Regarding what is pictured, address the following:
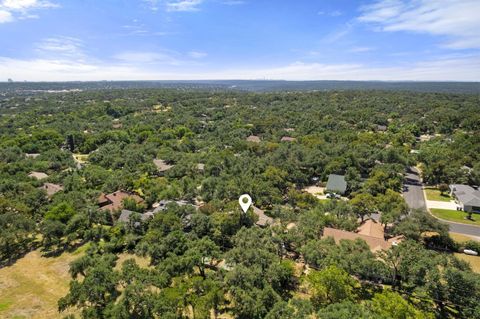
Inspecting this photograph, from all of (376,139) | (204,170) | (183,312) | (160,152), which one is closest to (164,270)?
(183,312)

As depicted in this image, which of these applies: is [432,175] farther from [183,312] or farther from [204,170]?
[183,312]

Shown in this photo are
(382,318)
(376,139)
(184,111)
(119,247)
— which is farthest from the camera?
(184,111)

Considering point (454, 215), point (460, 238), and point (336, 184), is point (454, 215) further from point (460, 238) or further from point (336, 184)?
point (336, 184)

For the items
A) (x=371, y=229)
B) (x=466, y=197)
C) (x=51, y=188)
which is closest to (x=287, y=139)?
(x=466, y=197)

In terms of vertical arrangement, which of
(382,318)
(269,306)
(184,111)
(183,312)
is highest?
(184,111)

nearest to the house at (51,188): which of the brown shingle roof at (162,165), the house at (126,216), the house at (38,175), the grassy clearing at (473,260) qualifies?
the house at (38,175)

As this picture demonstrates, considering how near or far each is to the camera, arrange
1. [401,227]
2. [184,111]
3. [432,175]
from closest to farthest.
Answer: [401,227] < [432,175] < [184,111]
